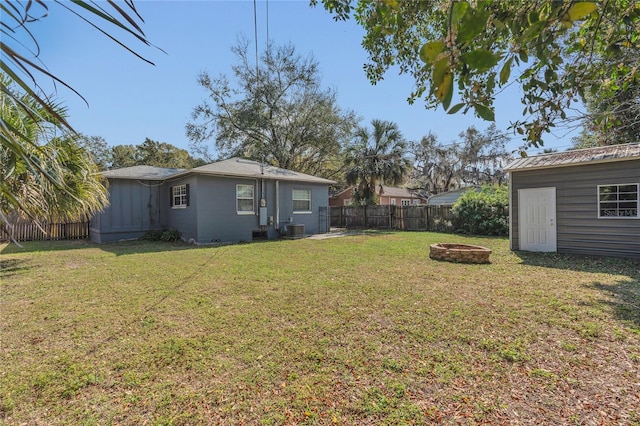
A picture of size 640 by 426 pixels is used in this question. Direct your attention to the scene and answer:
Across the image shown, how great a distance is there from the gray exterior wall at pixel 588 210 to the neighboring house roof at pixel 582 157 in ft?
0.71

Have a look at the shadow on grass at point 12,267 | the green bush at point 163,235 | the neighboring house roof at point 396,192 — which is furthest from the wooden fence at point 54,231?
the neighboring house roof at point 396,192

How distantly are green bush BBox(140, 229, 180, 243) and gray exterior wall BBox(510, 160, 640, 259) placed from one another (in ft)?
40.9

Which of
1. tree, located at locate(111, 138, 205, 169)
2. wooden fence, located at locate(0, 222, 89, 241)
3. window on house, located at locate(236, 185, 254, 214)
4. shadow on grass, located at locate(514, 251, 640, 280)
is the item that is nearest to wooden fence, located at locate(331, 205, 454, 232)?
shadow on grass, located at locate(514, 251, 640, 280)

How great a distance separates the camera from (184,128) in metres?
24.1

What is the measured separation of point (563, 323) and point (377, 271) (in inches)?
129

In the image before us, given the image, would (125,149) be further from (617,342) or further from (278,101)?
(617,342)

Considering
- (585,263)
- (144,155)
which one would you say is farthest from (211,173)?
(144,155)

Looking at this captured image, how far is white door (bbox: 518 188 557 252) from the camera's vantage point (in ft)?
28.3

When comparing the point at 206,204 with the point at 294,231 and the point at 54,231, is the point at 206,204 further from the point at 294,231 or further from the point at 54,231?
the point at 54,231

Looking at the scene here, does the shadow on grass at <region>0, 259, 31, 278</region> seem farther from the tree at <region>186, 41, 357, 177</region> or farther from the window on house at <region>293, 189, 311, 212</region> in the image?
the tree at <region>186, 41, 357, 177</region>

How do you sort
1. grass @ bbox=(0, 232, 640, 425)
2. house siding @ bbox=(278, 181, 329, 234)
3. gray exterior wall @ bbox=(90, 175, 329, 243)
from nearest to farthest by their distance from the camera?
1. grass @ bbox=(0, 232, 640, 425)
2. gray exterior wall @ bbox=(90, 175, 329, 243)
3. house siding @ bbox=(278, 181, 329, 234)

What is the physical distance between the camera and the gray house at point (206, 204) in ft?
37.9

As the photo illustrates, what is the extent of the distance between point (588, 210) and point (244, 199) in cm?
1116

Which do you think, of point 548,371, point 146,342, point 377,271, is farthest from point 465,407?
point 377,271
